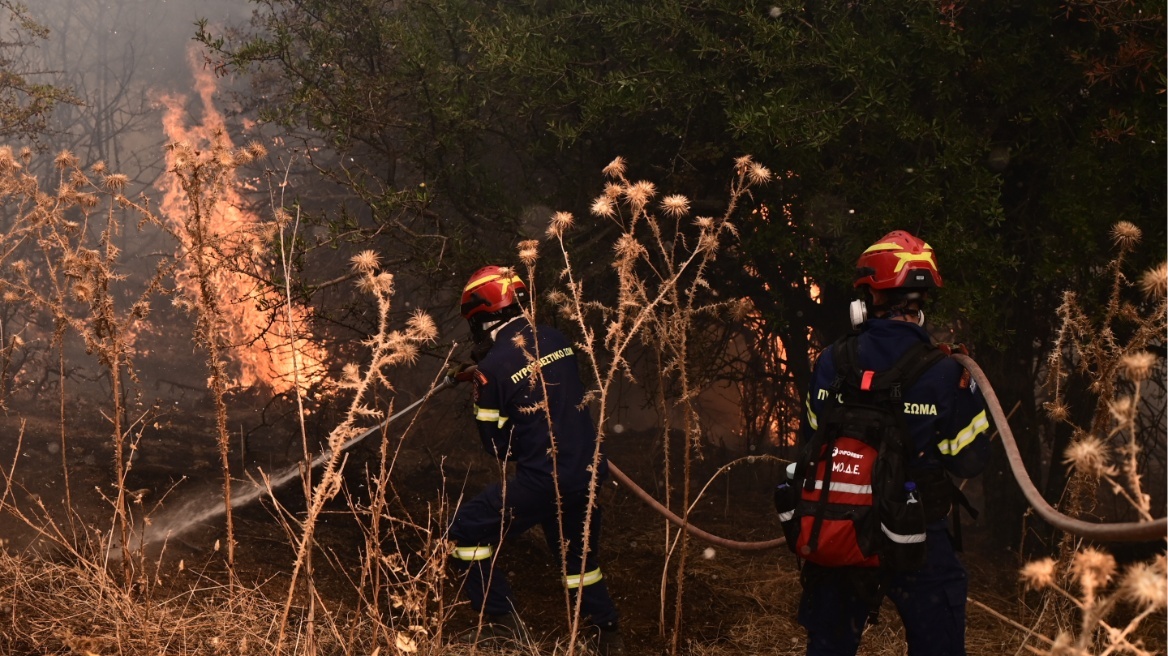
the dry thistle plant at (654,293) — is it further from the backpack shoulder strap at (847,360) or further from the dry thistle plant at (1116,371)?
Answer: the dry thistle plant at (1116,371)

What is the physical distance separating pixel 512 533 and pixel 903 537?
2122 mm

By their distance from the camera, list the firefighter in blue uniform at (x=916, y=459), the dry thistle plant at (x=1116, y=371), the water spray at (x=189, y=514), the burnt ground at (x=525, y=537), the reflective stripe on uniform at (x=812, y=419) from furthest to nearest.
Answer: the water spray at (x=189, y=514) → the burnt ground at (x=525, y=537) → the reflective stripe on uniform at (x=812, y=419) → the firefighter in blue uniform at (x=916, y=459) → the dry thistle plant at (x=1116, y=371)

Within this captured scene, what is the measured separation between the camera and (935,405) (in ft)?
11.6

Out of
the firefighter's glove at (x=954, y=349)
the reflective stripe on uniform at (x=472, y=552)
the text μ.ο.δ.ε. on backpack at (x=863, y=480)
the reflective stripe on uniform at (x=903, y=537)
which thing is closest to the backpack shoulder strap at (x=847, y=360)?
the text μ.ο.δ.ε. on backpack at (x=863, y=480)

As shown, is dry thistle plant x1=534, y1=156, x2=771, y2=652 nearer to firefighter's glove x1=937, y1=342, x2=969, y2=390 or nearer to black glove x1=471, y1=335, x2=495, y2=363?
black glove x1=471, y1=335, x2=495, y2=363

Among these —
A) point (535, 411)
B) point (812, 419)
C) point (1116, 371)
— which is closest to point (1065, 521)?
point (812, 419)

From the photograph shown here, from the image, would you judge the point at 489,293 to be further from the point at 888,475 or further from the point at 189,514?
the point at 189,514

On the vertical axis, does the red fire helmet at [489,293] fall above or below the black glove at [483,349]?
above

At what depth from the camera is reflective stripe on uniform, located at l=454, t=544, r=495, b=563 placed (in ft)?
15.7

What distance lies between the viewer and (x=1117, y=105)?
5.48 m

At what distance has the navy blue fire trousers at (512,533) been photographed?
4734 millimetres

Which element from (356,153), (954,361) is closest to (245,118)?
(356,153)

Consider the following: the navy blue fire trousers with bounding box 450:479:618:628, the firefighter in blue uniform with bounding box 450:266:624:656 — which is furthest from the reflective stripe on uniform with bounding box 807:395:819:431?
the navy blue fire trousers with bounding box 450:479:618:628

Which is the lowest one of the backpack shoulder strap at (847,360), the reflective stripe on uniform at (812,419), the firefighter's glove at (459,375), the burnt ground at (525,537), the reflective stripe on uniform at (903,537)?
the burnt ground at (525,537)
